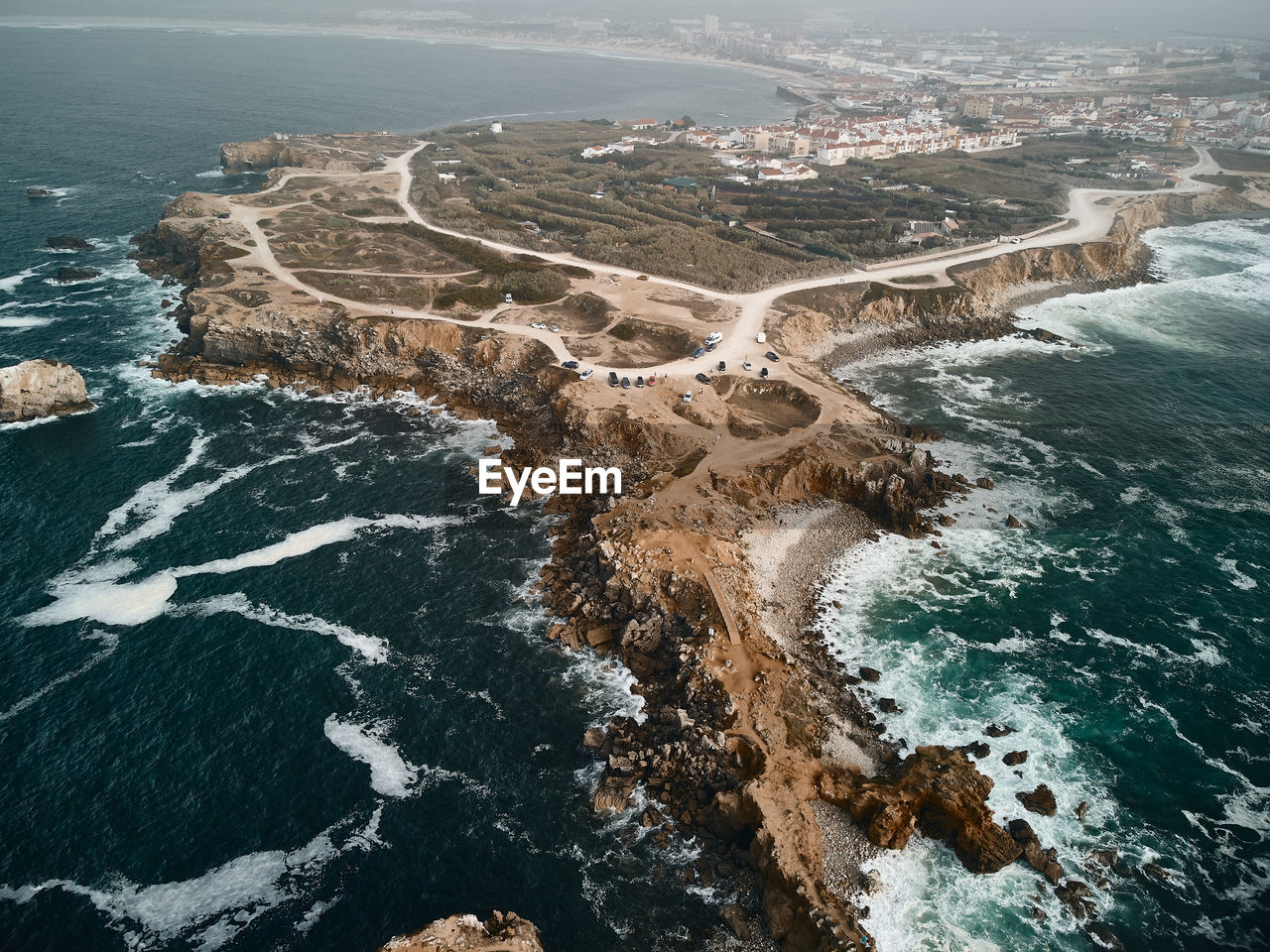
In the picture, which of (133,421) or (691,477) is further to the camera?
(133,421)

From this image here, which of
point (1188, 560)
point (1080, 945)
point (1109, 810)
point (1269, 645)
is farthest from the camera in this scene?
point (1188, 560)

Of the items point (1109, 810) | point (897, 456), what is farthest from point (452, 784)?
point (897, 456)

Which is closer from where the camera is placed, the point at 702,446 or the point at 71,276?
the point at 702,446

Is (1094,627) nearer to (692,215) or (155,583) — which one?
(155,583)

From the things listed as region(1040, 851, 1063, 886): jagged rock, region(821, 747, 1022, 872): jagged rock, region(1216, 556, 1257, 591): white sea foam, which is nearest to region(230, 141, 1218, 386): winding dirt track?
region(1216, 556, 1257, 591): white sea foam

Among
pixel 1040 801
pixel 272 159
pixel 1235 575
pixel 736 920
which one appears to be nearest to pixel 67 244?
pixel 272 159

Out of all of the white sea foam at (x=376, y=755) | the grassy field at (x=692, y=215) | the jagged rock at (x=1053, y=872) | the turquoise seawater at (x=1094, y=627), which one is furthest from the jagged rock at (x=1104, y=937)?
the grassy field at (x=692, y=215)

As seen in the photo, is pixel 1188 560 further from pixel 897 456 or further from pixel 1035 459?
pixel 897 456
